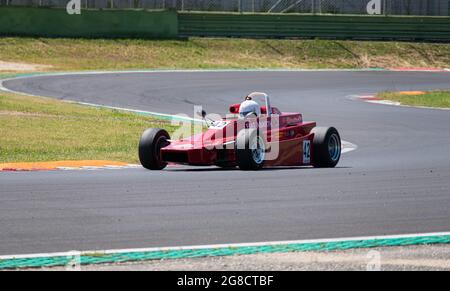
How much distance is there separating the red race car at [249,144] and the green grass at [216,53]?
1009 inches

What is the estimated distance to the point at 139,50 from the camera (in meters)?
44.7

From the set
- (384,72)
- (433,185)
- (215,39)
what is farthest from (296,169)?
(215,39)

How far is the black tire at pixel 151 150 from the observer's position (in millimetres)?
15547

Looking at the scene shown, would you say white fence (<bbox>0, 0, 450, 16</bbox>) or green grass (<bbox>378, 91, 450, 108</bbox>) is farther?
white fence (<bbox>0, 0, 450, 16</bbox>)

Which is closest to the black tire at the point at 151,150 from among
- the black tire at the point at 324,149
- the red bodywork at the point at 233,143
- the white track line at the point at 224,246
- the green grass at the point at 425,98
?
the red bodywork at the point at 233,143

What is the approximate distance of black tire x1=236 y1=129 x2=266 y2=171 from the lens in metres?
15.0

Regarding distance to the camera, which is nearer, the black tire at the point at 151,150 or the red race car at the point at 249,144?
the red race car at the point at 249,144

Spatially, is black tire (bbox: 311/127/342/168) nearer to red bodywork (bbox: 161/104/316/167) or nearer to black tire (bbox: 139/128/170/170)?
red bodywork (bbox: 161/104/316/167)

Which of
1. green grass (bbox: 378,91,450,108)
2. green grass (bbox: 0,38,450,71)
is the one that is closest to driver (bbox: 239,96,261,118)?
green grass (bbox: 378,91,450,108)

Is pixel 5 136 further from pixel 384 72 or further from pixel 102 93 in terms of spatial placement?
pixel 384 72

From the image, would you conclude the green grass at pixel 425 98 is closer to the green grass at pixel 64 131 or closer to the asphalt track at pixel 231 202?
the asphalt track at pixel 231 202

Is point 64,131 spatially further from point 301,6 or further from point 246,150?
point 301,6

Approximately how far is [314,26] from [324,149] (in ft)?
106

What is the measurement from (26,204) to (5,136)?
9.10m
